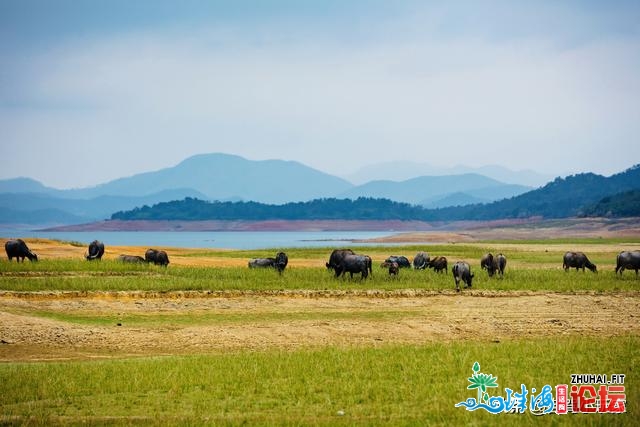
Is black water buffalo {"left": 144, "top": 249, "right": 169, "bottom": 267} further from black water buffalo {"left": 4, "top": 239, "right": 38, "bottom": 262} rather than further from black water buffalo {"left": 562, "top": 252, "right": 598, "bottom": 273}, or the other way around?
black water buffalo {"left": 562, "top": 252, "right": 598, "bottom": 273}

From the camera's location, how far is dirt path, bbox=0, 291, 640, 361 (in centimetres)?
2064

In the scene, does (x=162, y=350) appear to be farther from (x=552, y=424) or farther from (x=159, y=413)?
(x=552, y=424)

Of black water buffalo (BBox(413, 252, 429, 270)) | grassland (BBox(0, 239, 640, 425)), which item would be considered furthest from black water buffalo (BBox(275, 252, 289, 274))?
black water buffalo (BBox(413, 252, 429, 270))

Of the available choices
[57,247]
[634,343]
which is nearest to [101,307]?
[634,343]

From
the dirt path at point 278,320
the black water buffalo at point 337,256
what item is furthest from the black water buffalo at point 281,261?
the dirt path at point 278,320

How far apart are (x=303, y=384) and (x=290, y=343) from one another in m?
5.69

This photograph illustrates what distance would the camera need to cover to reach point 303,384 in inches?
593

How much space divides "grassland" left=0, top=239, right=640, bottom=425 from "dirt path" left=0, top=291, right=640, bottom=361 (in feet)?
0.24

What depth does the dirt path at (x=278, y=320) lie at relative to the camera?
20.6 meters

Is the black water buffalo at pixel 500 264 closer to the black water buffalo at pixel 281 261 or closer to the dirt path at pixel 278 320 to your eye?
the dirt path at pixel 278 320

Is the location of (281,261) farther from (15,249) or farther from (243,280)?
(15,249)

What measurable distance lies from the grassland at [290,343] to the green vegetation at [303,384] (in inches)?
2.0

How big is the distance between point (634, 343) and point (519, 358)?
392 centimetres

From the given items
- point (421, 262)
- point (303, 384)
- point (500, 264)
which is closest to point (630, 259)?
point (500, 264)
